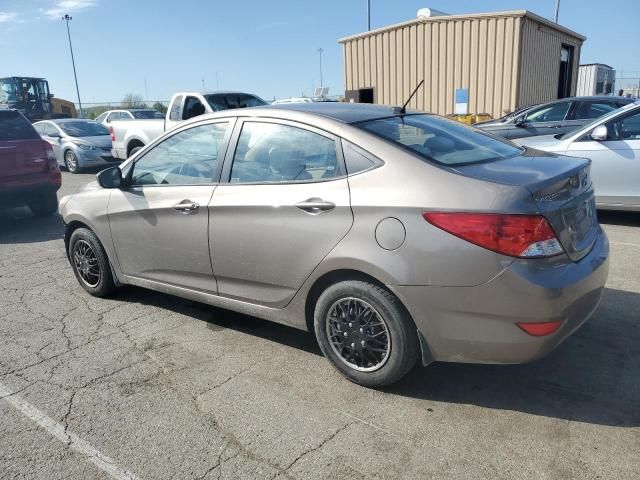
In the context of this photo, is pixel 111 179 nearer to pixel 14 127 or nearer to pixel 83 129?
pixel 14 127

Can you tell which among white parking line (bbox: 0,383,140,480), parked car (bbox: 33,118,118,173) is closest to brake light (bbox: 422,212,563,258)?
white parking line (bbox: 0,383,140,480)

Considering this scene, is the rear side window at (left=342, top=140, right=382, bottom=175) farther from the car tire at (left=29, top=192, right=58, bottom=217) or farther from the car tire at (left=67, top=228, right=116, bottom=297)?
the car tire at (left=29, top=192, right=58, bottom=217)

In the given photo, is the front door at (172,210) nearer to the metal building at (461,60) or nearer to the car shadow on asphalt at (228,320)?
the car shadow on asphalt at (228,320)

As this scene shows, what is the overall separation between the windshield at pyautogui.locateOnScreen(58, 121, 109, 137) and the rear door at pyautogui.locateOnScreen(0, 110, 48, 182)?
23.4 feet

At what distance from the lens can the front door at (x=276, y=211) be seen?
299cm

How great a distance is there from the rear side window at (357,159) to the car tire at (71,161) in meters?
13.0

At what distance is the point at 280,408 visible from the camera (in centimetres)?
293

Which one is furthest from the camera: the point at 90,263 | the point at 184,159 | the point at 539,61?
the point at 539,61

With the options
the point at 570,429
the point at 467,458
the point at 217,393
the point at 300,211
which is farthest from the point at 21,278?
the point at 570,429

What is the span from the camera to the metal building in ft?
48.8

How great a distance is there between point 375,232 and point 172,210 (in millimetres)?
1659

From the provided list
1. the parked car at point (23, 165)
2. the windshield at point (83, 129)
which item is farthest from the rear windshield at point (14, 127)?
the windshield at point (83, 129)

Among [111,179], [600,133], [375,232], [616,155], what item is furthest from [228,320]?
[616,155]

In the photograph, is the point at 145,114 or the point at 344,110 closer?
the point at 344,110
